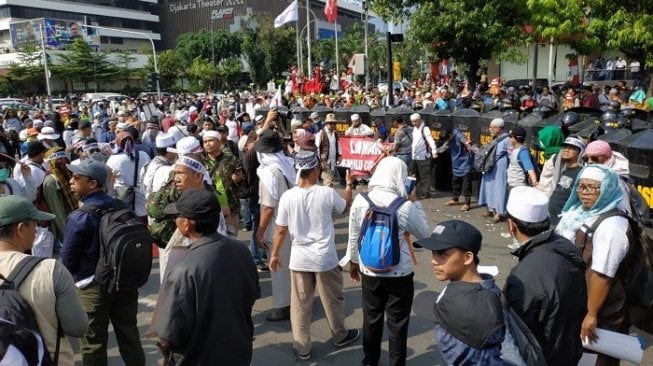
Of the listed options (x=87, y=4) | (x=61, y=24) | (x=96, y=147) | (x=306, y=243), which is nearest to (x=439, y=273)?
(x=306, y=243)

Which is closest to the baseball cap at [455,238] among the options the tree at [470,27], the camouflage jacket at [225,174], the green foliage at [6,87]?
the camouflage jacket at [225,174]

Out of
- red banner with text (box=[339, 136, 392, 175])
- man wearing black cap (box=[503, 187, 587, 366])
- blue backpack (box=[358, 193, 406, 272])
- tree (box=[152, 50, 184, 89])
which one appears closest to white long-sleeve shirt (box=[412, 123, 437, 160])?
red banner with text (box=[339, 136, 392, 175])

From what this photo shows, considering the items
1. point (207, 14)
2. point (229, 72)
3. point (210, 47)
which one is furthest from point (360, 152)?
point (207, 14)

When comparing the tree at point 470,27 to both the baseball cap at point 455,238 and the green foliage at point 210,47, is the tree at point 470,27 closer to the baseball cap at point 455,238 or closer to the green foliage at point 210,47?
the baseball cap at point 455,238

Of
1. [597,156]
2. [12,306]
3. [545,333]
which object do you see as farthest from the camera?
[597,156]

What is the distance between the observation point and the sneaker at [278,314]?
5488mm

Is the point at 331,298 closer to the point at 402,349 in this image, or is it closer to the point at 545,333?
the point at 402,349

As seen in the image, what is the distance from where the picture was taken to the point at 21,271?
262 cm

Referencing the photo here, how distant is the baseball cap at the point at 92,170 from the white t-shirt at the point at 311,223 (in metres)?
1.45

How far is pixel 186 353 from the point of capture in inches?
113

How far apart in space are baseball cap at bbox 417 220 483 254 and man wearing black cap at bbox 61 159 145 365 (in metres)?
2.34

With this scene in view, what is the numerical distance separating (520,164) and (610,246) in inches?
174

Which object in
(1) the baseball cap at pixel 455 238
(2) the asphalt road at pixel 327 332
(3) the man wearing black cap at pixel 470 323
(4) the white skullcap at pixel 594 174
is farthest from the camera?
(2) the asphalt road at pixel 327 332

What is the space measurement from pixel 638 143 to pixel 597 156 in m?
1.50
